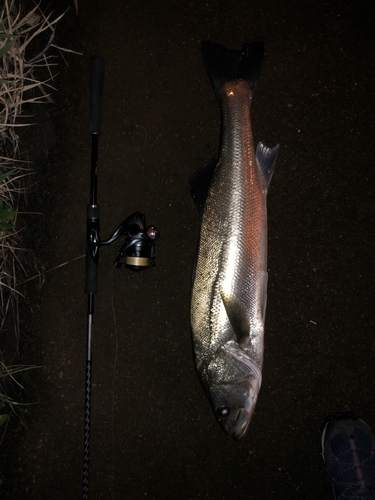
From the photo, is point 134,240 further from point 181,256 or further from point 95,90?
point 95,90

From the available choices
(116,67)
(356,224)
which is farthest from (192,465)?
(116,67)

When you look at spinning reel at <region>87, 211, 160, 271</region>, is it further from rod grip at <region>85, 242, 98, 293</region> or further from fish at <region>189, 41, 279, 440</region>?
fish at <region>189, 41, 279, 440</region>

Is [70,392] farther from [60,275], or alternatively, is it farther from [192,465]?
[192,465]

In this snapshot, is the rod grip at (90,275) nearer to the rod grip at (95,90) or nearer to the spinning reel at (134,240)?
the spinning reel at (134,240)

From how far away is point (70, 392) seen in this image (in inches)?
91.4

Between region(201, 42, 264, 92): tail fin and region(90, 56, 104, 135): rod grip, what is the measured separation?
70 cm

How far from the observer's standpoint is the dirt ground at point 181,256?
229 centimetres

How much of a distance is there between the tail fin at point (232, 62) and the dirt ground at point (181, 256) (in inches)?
7.2

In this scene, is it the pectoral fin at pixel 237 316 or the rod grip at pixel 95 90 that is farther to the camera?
the rod grip at pixel 95 90

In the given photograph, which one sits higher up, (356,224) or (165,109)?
(165,109)

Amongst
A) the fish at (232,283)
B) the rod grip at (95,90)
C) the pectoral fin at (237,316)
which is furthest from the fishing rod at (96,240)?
the pectoral fin at (237,316)

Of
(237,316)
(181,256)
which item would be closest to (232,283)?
(237,316)

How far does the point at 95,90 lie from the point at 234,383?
2.04 metres

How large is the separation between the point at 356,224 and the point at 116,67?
6.79 ft
